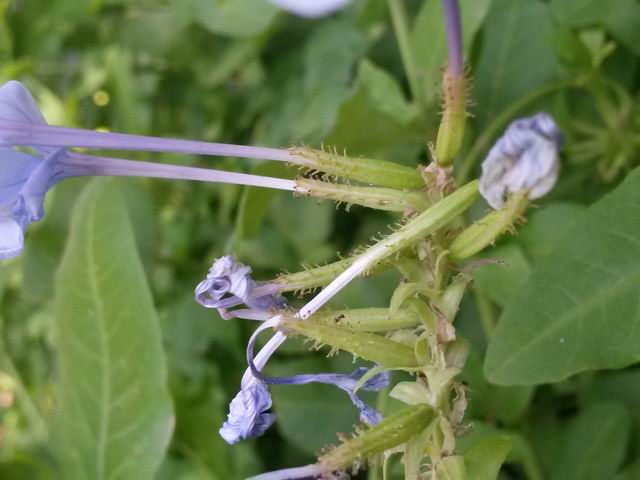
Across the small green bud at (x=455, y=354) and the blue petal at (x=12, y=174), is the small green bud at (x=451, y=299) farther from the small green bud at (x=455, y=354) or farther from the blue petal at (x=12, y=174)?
Answer: the blue petal at (x=12, y=174)

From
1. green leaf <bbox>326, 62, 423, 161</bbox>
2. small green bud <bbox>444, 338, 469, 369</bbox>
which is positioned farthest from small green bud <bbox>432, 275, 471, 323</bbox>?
green leaf <bbox>326, 62, 423, 161</bbox>

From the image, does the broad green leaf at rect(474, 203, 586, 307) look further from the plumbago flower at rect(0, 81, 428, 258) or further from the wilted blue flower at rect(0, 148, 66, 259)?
the wilted blue flower at rect(0, 148, 66, 259)

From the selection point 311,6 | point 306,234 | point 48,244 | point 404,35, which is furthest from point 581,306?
point 48,244

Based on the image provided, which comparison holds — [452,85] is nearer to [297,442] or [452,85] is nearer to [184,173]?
[184,173]

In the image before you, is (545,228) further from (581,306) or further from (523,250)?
(581,306)

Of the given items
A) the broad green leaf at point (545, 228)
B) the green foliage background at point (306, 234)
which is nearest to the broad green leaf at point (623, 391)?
the green foliage background at point (306, 234)

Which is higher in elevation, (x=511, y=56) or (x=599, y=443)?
(x=511, y=56)

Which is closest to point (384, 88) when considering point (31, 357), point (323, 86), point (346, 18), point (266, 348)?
point (323, 86)
